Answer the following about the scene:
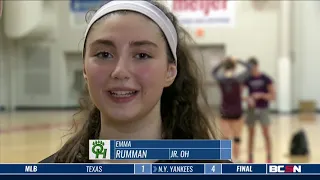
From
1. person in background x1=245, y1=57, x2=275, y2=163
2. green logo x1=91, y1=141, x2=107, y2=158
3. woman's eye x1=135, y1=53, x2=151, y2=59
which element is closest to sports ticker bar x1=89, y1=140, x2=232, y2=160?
green logo x1=91, y1=141, x2=107, y2=158

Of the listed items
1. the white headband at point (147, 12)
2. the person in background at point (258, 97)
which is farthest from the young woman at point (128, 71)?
the person in background at point (258, 97)

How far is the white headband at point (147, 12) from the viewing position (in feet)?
2.15

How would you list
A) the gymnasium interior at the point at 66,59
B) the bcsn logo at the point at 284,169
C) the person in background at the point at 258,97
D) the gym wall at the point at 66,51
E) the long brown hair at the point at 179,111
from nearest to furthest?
the bcsn logo at the point at 284,169 < the long brown hair at the point at 179,111 < the gymnasium interior at the point at 66,59 < the gym wall at the point at 66,51 < the person in background at the point at 258,97

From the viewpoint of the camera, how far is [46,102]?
429 centimetres

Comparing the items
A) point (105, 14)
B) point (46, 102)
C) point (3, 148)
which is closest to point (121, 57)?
point (105, 14)

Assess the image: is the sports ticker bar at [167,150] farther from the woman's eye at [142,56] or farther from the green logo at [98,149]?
the woman's eye at [142,56]

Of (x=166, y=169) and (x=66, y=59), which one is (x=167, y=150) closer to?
(x=166, y=169)

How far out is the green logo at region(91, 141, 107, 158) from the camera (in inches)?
25.6

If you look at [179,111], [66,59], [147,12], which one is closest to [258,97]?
[66,59]

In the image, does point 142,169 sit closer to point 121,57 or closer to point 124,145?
point 124,145

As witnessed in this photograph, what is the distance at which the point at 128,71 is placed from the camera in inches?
25.4

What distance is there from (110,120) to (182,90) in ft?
0.43

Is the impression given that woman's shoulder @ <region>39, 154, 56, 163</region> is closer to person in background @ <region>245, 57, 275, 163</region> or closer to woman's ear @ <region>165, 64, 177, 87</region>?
woman's ear @ <region>165, 64, 177, 87</region>

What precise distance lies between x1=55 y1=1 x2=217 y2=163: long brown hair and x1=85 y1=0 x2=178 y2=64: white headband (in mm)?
19
